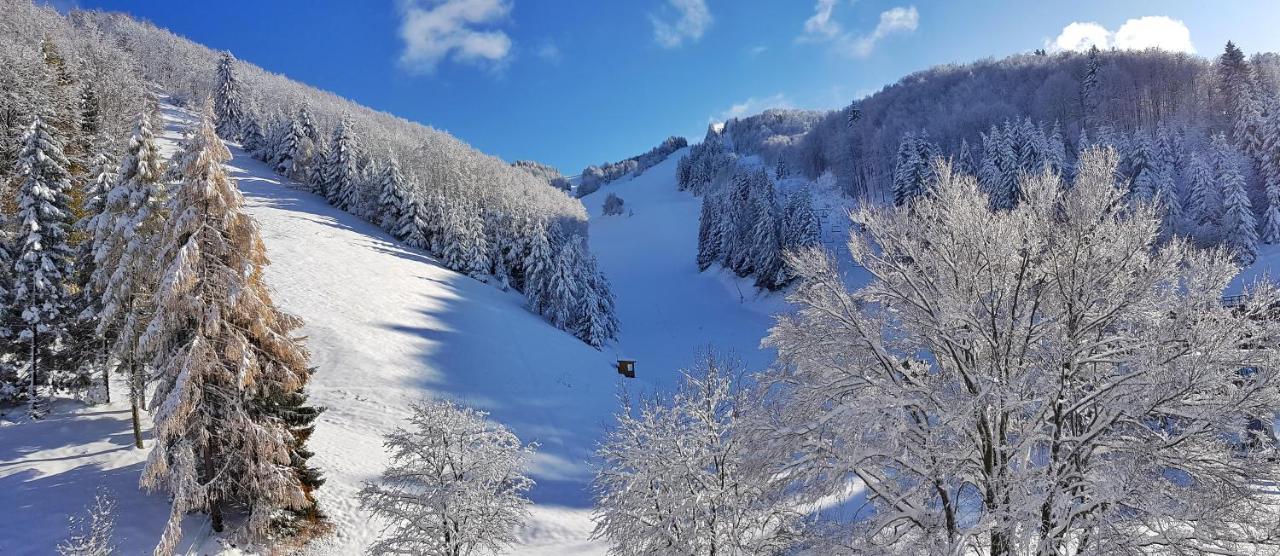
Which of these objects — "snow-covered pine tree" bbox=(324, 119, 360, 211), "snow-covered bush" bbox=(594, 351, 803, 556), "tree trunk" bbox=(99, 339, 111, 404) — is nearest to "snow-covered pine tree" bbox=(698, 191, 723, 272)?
"snow-covered pine tree" bbox=(324, 119, 360, 211)

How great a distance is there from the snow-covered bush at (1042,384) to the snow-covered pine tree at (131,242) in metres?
16.0

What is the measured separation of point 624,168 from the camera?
589 ft

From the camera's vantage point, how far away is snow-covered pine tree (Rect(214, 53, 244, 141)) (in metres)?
80.1

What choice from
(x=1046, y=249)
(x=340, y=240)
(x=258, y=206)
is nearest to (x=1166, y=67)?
(x=1046, y=249)

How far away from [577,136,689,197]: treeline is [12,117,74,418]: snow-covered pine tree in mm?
146276

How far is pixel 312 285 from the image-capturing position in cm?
3434

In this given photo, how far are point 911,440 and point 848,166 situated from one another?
8815 centimetres

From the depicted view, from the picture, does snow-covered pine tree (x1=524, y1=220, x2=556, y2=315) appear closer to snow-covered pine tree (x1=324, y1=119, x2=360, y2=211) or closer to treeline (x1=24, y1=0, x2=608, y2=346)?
treeline (x1=24, y1=0, x2=608, y2=346)

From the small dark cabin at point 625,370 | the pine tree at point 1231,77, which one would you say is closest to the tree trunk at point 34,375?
the small dark cabin at point 625,370

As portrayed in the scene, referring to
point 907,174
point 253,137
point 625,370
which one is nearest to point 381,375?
point 625,370

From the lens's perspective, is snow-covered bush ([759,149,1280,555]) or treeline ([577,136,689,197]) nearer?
snow-covered bush ([759,149,1280,555])

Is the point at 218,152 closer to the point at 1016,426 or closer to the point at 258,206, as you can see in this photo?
the point at 1016,426

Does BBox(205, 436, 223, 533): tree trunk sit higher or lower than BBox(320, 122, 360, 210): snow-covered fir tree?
lower

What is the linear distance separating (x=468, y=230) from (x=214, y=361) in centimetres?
3871
